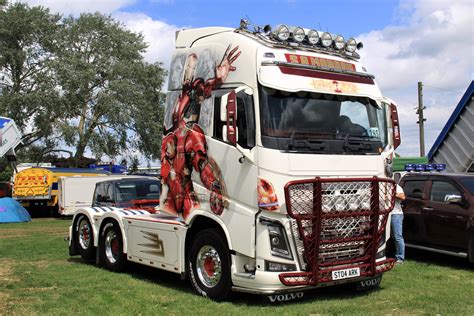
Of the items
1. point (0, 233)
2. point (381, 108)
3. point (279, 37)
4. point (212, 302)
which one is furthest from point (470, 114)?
point (0, 233)

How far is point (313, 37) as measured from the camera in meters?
7.80

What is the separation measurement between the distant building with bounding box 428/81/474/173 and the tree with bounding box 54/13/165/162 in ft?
78.6

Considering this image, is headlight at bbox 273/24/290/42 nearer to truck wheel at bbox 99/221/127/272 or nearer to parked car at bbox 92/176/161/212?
truck wheel at bbox 99/221/127/272

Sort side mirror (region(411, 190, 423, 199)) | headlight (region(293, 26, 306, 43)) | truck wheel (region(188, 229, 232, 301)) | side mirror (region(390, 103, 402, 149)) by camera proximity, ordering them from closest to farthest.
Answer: truck wheel (region(188, 229, 232, 301)), headlight (region(293, 26, 306, 43)), side mirror (region(390, 103, 402, 149)), side mirror (region(411, 190, 423, 199))

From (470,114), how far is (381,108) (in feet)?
27.4

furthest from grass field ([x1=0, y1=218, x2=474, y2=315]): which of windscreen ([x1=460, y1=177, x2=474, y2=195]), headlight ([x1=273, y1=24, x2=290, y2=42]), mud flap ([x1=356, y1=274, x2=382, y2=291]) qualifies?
headlight ([x1=273, y1=24, x2=290, y2=42])

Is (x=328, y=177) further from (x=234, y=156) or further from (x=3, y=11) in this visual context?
(x=3, y=11)

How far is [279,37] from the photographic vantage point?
7.49 m

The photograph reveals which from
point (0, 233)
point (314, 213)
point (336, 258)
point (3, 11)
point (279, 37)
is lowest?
point (0, 233)

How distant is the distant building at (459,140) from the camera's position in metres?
15.0

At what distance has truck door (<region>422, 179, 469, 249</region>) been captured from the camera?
32.3ft

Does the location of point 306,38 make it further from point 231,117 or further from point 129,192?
point 129,192

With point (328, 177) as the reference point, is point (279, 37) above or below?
above

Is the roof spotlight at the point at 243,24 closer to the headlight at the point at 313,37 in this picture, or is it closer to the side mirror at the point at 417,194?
the headlight at the point at 313,37
